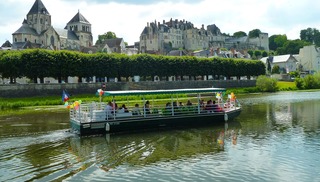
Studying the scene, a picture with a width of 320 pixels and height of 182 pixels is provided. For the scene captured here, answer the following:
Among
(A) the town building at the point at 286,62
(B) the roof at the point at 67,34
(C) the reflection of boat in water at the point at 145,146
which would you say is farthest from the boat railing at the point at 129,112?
(A) the town building at the point at 286,62

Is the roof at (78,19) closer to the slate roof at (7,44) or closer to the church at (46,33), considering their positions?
the church at (46,33)

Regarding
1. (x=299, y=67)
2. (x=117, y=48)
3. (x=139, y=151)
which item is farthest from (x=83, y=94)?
(x=299, y=67)

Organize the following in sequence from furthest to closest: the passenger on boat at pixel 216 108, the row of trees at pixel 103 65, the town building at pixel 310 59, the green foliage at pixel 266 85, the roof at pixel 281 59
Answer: the town building at pixel 310 59
the roof at pixel 281 59
the green foliage at pixel 266 85
the row of trees at pixel 103 65
the passenger on boat at pixel 216 108

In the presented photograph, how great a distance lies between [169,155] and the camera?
18.2 m

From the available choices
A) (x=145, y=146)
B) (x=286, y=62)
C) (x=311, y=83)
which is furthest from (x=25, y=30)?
(x=145, y=146)

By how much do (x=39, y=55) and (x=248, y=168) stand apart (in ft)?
195

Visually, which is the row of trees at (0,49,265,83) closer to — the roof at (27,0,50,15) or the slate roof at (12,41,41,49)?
the slate roof at (12,41,41,49)

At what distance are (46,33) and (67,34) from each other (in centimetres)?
1534

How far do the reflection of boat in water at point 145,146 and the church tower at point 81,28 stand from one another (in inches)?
4879

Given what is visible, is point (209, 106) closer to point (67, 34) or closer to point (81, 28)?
point (67, 34)

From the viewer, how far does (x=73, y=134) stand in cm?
2536

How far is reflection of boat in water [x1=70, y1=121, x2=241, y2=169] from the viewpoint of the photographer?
694 inches

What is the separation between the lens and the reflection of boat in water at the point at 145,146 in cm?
1762

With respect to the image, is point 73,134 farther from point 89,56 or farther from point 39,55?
point 89,56
